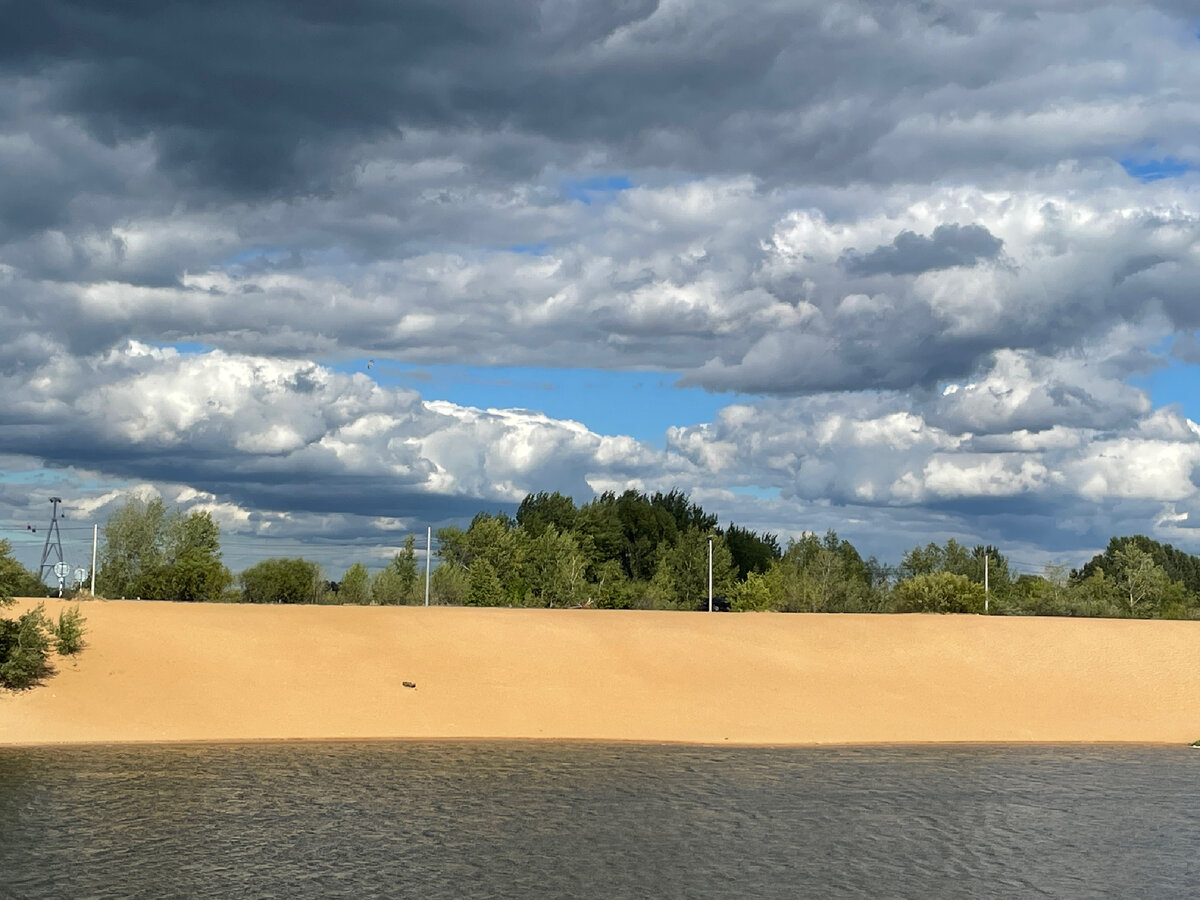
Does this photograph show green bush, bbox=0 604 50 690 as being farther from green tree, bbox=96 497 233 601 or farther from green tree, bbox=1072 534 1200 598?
green tree, bbox=1072 534 1200 598

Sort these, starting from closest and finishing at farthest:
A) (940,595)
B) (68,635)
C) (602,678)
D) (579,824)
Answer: (579,824)
(68,635)
(602,678)
(940,595)

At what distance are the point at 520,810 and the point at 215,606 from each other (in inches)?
1036


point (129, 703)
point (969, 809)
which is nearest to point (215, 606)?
point (129, 703)

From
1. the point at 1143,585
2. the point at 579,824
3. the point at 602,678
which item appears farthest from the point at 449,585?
the point at 579,824

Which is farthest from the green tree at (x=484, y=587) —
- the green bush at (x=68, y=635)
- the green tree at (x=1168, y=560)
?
the green tree at (x=1168, y=560)

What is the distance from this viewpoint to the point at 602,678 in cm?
3962

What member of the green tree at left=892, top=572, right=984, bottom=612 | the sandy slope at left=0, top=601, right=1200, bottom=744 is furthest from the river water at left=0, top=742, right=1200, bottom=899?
the green tree at left=892, top=572, right=984, bottom=612

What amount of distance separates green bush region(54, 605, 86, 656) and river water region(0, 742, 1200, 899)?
824cm

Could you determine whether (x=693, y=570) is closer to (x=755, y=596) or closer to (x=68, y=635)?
(x=755, y=596)

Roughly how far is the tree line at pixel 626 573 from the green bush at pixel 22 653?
1082 inches

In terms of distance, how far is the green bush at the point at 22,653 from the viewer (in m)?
34.3

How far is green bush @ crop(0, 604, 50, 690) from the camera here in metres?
34.3

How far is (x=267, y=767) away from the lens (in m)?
27.0

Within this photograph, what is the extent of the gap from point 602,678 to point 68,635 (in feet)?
56.4
